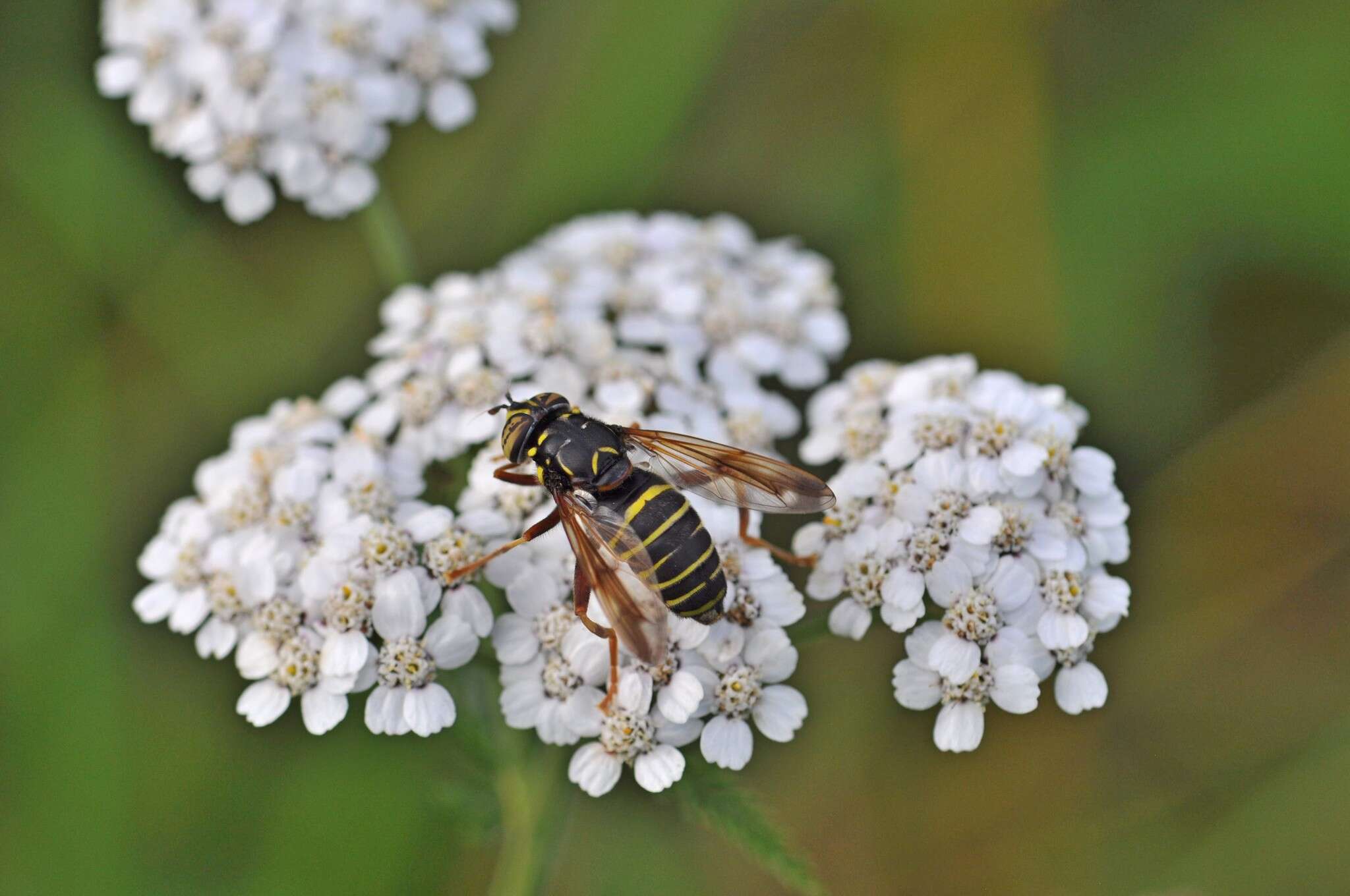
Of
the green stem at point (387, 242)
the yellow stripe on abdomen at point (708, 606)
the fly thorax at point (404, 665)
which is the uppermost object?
the green stem at point (387, 242)

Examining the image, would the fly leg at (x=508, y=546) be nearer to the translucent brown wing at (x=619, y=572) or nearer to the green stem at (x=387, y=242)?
the translucent brown wing at (x=619, y=572)

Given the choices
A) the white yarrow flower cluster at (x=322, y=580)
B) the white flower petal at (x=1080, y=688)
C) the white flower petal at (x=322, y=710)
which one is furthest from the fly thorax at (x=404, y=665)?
the white flower petal at (x=1080, y=688)

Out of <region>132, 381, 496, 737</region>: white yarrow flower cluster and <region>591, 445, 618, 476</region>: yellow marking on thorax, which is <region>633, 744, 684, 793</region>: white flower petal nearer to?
<region>132, 381, 496, 737</region>: white yarrow flower cluster

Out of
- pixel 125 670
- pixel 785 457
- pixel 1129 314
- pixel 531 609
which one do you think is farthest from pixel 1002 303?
pixel 125 670

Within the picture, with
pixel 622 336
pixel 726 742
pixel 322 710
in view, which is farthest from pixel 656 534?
pixel 622 336

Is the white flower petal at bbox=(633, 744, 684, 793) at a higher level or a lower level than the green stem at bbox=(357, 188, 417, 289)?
lower

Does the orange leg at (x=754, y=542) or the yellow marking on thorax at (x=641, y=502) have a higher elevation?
the yellow marking on thorax at (x=641, y=502)

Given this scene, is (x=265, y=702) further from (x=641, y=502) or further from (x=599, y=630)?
(x=641, y=502)

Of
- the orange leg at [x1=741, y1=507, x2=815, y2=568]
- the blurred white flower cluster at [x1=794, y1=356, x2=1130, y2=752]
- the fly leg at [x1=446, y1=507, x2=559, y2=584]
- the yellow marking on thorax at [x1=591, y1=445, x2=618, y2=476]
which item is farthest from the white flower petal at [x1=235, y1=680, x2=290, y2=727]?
the blurred white flower cluster at [x1=794, y1=356, x2=1130, y2=752]
